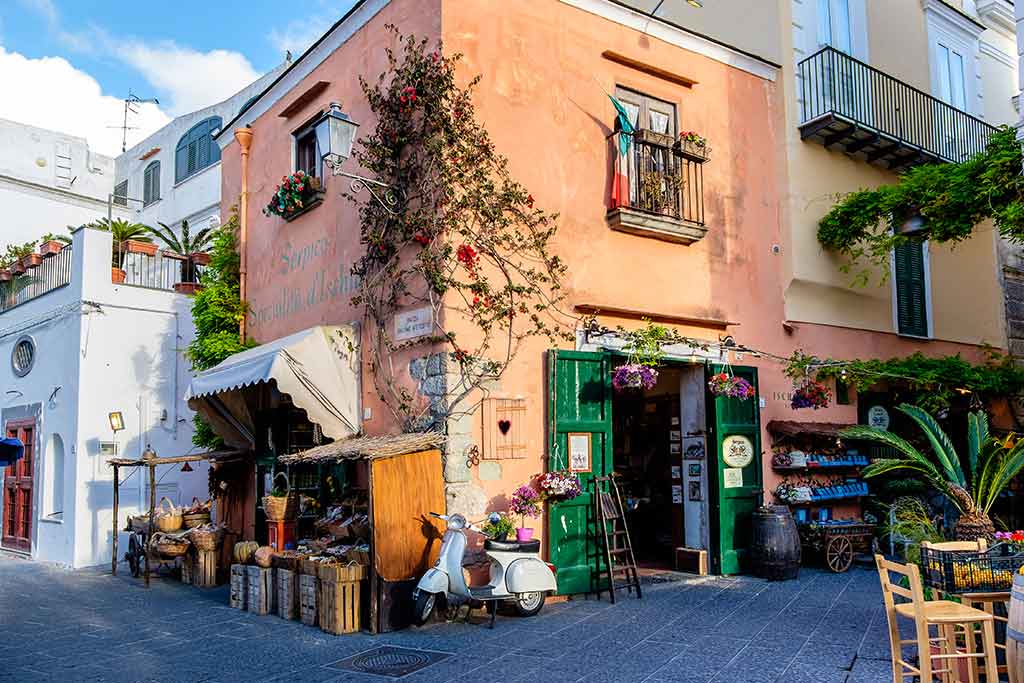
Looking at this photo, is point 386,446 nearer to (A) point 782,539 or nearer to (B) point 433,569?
(B) point 433,569

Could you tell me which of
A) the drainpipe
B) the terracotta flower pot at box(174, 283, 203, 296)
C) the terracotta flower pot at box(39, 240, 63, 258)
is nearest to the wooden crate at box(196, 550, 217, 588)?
the drainpipe

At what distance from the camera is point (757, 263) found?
11.4 m

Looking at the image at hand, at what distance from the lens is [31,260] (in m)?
15.6

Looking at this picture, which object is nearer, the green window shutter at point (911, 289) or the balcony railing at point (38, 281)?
the green window shutter at point (911, 289)

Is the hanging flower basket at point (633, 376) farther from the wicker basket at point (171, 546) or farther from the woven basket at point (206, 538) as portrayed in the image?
the wicker basket at point (171, 546)

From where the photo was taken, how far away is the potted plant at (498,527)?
821 centimetres

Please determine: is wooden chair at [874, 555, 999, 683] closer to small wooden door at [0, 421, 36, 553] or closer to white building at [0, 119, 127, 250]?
small wooden door at [0, 421, 36, 553]

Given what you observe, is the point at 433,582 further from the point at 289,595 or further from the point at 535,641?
the point at 289,595

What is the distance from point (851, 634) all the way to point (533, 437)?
139 inches

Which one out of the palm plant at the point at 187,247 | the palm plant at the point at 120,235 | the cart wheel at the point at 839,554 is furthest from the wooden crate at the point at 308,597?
the palm plant at the point at 120,235

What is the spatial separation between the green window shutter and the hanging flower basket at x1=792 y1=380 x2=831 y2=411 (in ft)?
10.9

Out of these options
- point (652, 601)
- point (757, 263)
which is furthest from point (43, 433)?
point (757, 263)

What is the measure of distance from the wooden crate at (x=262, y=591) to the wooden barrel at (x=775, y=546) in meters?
5.56

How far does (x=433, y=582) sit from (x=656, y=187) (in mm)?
5339
